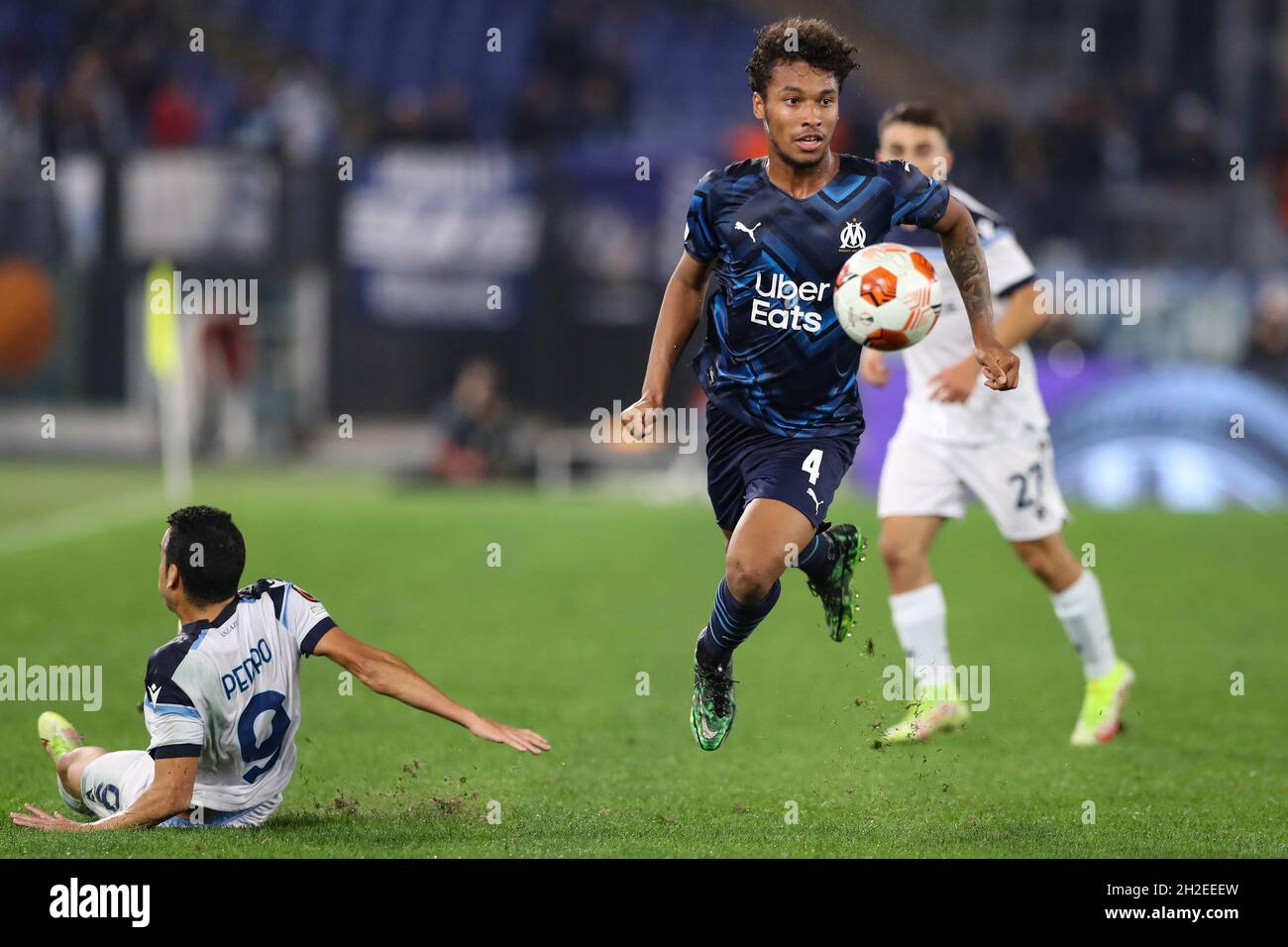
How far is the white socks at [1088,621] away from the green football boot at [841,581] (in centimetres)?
150

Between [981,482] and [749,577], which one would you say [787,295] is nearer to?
[749,577]

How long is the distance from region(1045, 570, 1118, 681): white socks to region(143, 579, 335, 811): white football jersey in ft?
11.6

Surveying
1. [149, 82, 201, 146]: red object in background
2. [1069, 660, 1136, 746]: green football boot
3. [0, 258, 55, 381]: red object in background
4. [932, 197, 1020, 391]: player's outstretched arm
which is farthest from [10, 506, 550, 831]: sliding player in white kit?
[149, 82, 201, 146]: red object in background

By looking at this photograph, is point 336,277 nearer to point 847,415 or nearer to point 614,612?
point 614,612

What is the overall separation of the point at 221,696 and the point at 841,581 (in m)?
2.34

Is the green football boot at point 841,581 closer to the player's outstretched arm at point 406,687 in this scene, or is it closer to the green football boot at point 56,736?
the player's outstretched arm at point 406,687

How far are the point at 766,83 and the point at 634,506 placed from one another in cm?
1042

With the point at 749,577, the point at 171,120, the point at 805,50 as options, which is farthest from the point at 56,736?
the point at 171,120

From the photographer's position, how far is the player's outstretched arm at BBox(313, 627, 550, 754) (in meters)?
5.45

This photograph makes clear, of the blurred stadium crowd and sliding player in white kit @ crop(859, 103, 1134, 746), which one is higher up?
the blurred stadium crowd
